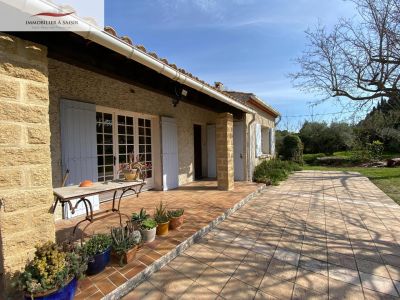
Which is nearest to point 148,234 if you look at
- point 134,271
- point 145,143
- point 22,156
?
point 134,271

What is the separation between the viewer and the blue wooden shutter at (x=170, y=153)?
7.40 meters

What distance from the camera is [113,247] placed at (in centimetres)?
293

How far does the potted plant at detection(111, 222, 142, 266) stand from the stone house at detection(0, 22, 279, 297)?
769 mm

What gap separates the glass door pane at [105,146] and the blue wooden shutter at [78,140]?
642 mm

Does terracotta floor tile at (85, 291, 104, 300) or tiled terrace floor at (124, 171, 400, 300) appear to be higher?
terracotta floor tile at (85, 291, 104, 300)

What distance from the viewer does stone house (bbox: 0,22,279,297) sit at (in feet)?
6.94

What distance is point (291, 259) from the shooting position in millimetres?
3264

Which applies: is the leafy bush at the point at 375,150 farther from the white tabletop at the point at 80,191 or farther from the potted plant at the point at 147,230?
the white tabletop at the point at 80,191

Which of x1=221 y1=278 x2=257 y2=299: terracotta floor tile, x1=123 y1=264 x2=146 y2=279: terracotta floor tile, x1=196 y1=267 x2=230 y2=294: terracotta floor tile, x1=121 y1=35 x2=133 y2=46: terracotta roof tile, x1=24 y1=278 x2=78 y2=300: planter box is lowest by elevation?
x1=221 y1=278 x2=257 y2=299: terracotta floor tile

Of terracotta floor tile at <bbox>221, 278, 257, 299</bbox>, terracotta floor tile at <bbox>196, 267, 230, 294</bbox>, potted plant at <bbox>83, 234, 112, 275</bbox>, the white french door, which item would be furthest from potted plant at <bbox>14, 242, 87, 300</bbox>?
the white french door

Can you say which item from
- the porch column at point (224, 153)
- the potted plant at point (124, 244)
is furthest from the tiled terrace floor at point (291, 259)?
the porch column at point (224, 153)

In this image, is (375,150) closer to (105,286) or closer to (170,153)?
(170,153)

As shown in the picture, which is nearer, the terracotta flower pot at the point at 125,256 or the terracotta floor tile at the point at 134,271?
the terracotta floor tile at the point at 134,271

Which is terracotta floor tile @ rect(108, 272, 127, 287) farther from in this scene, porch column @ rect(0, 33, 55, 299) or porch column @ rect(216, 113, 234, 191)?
porch column @ rect(216, 113, 234, 191)
